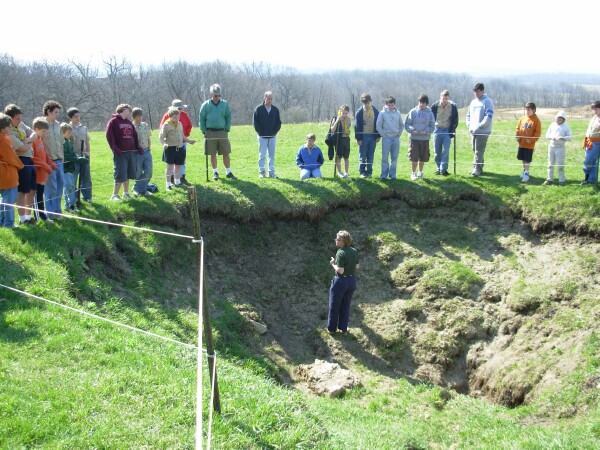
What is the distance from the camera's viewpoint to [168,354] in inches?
313

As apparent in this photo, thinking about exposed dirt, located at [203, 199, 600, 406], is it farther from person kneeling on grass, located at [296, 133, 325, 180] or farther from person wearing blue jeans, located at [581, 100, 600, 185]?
person wearing blue jeans, located at [581, 100, 600, 185]

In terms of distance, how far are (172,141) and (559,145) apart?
10.1 meters

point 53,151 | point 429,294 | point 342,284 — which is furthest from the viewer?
point 429,294

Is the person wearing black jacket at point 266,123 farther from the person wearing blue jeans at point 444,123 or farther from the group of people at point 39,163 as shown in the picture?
the group of people at point 39,163

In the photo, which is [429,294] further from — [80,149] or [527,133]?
[80,149]

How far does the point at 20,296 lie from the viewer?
8.50m

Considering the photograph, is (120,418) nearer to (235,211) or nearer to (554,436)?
(554,436)

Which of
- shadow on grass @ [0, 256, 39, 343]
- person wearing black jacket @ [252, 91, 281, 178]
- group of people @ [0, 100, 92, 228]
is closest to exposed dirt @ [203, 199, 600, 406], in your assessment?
person wearing black jacket @ [252, 91, 281, 178]

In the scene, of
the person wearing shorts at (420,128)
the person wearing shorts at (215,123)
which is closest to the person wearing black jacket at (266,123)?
the person wearing shorts at (215,123)

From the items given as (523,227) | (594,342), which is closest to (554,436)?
(594,342)

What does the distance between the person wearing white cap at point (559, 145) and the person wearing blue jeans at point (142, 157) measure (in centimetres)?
1027

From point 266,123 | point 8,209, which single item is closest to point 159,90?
point 266,123

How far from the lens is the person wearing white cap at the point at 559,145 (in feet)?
47.1

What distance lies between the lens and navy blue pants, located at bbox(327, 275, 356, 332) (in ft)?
37.0
